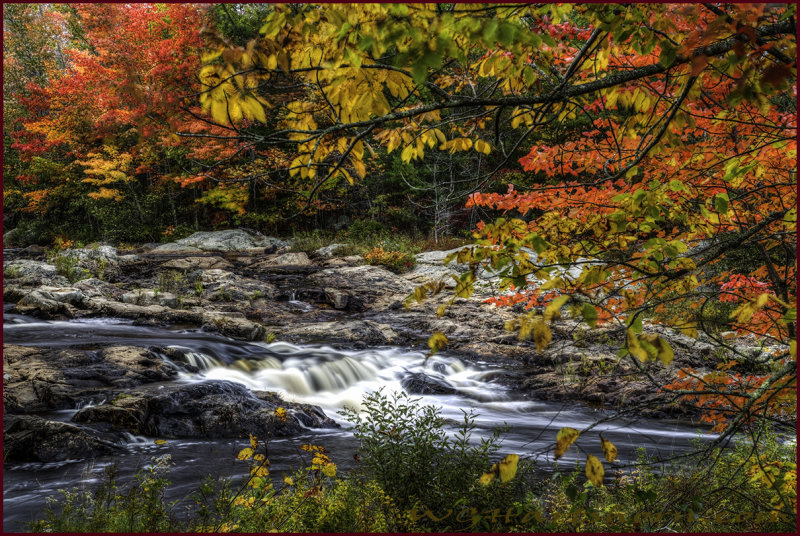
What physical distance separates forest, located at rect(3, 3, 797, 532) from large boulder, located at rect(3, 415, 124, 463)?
20mm

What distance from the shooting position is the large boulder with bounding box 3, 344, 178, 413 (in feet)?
16.3

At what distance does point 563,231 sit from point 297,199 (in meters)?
18.1

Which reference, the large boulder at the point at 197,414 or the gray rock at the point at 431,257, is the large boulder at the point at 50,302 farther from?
the gray rock at the point at 431,257

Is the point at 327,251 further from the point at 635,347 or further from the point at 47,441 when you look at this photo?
the point at 635,347

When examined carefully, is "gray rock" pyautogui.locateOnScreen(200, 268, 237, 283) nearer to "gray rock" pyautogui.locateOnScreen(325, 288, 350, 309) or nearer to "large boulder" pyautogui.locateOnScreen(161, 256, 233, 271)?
"large boulder" pyautogui.locateOnScreen(161, 256, 233, 271)

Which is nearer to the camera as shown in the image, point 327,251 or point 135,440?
point 135,440

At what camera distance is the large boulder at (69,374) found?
4.95m

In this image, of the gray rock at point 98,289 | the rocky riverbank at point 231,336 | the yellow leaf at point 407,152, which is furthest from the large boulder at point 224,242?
the yellow leaf at point 407,152

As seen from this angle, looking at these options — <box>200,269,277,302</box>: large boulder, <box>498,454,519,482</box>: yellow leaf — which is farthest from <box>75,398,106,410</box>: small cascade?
<box>200,269,277,302</box>: large boulder

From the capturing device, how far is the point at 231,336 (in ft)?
28.2

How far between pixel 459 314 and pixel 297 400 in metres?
5.55

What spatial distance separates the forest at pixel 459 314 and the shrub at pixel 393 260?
0.27 feet

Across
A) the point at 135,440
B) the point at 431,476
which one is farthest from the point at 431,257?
the point at 431,476

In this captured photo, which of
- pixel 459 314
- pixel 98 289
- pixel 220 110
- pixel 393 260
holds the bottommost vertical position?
pixel 459 314
